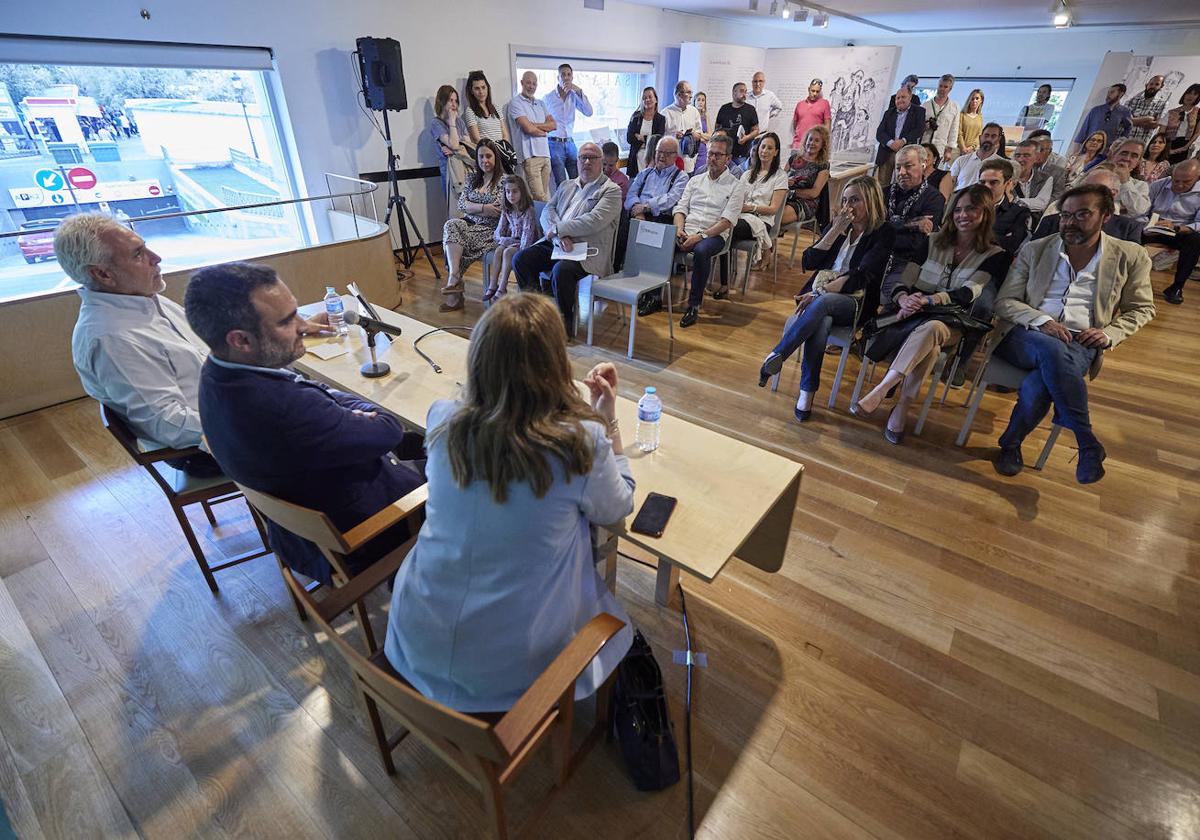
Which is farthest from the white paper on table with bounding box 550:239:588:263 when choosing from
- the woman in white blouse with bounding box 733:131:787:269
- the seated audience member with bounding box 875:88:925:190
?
the seated audience member with bounding box 875:88:925:190

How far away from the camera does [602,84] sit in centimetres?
781

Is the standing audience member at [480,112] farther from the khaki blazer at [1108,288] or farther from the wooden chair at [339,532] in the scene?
the wooden chair at [339,532]

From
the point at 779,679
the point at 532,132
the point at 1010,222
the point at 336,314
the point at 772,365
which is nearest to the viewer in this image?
the point at 779,679

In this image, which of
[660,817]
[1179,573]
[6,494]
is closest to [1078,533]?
[1179,573]

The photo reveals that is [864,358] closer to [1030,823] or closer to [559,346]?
[1030,823]

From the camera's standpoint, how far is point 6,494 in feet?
8.04

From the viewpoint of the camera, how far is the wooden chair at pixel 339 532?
125cm

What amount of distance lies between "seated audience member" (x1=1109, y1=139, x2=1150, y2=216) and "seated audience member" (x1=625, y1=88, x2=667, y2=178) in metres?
4.49

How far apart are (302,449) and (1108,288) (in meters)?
3.41

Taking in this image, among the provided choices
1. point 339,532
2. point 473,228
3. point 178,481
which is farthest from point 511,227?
point 339,532

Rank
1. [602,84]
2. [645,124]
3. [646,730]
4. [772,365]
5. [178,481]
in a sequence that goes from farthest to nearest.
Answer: [602,84]
[645,124]
[772,365]
[178,481]
[646,730]

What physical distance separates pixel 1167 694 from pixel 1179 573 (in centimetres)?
71

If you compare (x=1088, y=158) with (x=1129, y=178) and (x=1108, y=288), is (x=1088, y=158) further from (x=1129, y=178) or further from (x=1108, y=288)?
(x=1108, y=288)

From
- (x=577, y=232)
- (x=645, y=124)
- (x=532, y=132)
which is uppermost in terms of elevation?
(x=645, y=124)
